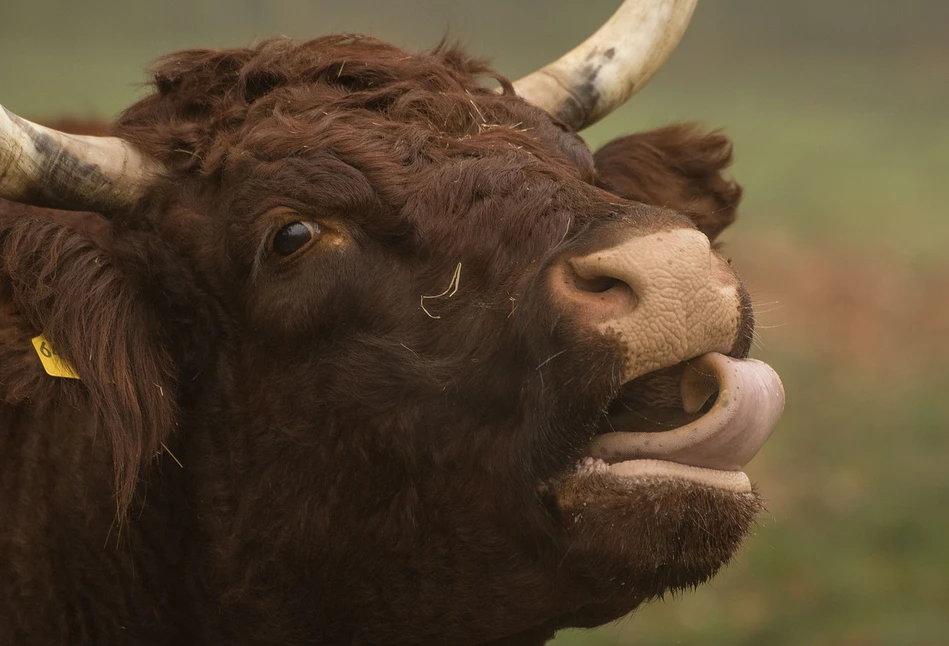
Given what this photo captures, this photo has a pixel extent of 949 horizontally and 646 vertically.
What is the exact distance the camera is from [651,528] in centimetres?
338

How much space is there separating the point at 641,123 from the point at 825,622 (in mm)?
12226

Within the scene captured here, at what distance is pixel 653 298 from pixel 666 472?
0.44 metres

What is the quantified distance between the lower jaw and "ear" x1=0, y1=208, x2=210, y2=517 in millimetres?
1274

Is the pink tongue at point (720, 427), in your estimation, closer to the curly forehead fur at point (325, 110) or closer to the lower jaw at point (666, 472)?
the lower jaw at point (666, 472)

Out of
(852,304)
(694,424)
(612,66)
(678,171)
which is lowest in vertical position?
(852,304)

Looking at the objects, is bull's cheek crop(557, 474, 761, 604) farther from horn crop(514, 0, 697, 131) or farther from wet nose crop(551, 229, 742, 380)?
horn crop(514, 0, 697, 131)

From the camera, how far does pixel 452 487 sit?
12.1ft

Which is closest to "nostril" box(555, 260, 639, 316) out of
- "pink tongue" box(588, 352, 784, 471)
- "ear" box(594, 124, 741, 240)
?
"pink tongue" box(588, 352, 784, 471)

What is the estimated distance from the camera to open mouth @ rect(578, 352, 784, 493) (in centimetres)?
331

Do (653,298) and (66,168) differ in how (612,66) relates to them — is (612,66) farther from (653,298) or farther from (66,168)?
(66,168)

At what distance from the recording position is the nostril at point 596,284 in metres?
3.37

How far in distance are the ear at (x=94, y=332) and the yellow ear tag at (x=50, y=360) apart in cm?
2

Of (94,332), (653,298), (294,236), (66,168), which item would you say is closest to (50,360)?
(94,332)

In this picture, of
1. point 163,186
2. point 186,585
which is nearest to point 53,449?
point 186,585
